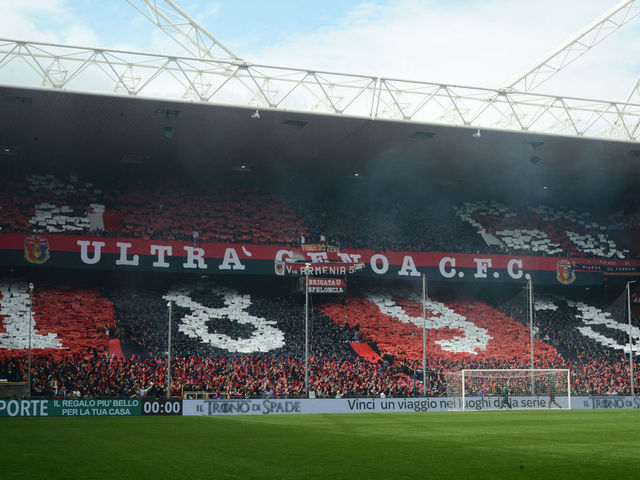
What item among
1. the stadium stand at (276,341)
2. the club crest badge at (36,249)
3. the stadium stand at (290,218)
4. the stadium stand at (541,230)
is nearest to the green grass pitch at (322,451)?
the stadium stand at (276,341)

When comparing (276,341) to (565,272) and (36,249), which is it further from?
(565,272)

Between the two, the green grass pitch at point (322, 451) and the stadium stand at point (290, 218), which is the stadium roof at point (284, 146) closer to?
the stadium stand at point (290, 218)

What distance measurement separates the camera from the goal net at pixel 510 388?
41406mm

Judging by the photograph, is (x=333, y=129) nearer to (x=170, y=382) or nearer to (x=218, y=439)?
(x=170, y=382)

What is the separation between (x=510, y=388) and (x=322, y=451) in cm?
2758

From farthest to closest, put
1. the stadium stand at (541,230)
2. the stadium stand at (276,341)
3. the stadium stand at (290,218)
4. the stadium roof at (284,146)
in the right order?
the stadium stand at (541,230) → the stadium stand at (290,218) → the stadium roof at (284,146) → the stadium stand at (276,341)

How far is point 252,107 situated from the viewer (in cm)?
4356

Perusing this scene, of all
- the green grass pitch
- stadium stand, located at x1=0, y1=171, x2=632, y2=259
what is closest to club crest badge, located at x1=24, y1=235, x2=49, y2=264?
stadium stand, located at x1=0, y1=171, x2=632, y2=259

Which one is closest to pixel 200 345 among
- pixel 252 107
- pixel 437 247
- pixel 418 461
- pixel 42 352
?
pixel 42 352

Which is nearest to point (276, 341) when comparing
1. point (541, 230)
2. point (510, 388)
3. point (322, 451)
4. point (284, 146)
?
point (284, 146)

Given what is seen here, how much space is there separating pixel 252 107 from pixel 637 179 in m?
33.6

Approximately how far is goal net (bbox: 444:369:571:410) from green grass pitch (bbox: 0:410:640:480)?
14.8 m

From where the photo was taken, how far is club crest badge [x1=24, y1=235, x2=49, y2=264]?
4731 cm

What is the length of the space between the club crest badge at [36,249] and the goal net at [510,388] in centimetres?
2503
